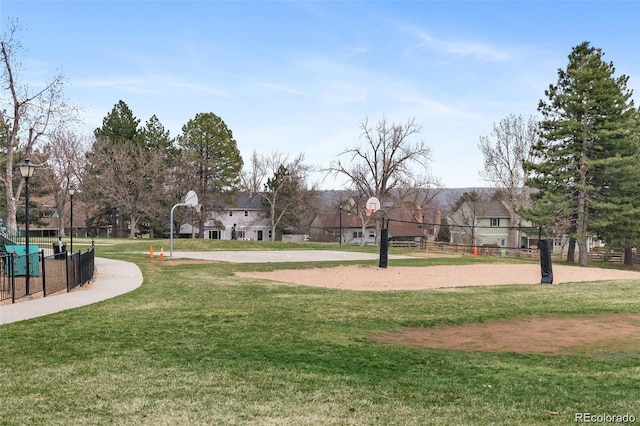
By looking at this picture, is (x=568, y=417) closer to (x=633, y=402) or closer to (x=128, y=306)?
(x=633, y=402)

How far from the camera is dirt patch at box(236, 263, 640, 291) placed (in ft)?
55.8

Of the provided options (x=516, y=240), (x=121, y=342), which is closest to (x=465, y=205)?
(x=516, y=240)

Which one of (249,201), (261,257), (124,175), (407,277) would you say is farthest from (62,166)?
(407,277)

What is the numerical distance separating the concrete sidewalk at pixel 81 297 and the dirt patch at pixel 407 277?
4.28 meters

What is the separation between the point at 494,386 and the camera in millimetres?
5465

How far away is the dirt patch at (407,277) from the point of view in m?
17.0

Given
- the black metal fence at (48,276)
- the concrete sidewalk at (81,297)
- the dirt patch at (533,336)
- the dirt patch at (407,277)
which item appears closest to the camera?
the dirt patch at (533,336)

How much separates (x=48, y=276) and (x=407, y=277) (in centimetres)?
1201

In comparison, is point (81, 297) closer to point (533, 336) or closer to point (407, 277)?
point (533, 336)

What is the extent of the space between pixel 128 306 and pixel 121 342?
3575 mm

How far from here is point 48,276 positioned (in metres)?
15.5

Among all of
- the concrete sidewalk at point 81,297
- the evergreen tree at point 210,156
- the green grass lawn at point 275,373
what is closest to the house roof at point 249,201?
the evergreen tree at point 210,156

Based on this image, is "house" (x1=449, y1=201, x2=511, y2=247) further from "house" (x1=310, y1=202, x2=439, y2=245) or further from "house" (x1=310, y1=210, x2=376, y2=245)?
"house" (x1=310, y1=210, x2=376, y2=245)

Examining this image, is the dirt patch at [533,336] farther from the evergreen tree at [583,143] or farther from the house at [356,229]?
the house at [356,229]
